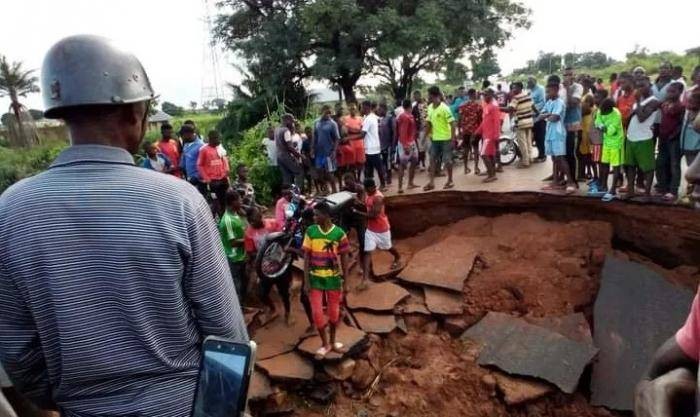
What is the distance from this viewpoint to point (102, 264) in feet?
3.57

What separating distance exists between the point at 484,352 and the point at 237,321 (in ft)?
16.5

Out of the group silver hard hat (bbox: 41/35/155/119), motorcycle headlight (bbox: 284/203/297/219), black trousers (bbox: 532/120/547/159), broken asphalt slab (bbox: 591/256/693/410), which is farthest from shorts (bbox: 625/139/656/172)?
silver hard hat (bbox: 41/35/155/119)

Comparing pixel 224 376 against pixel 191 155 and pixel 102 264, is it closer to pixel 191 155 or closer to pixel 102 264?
pixel 102 264

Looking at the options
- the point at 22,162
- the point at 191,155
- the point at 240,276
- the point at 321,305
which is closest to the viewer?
the point at 321,305

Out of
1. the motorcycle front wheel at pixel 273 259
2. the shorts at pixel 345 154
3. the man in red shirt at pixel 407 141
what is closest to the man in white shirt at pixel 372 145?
the shorts at pixel 345 154

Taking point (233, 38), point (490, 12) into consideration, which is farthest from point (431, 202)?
point (233, 38)

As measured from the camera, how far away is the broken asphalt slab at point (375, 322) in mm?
5883

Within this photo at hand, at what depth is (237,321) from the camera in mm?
1291

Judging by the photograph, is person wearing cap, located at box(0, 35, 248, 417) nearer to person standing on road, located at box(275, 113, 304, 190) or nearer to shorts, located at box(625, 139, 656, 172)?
shorts, located at box(625, 139, 656, 172)

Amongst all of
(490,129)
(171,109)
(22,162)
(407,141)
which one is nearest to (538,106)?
(490,129)

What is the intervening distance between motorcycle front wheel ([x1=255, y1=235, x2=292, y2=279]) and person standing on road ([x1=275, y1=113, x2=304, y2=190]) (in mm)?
2812

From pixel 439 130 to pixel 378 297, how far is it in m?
2.97

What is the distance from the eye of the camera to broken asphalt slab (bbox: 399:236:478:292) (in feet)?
21.7

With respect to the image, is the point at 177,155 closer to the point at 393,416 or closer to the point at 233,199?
the point at 233,199
